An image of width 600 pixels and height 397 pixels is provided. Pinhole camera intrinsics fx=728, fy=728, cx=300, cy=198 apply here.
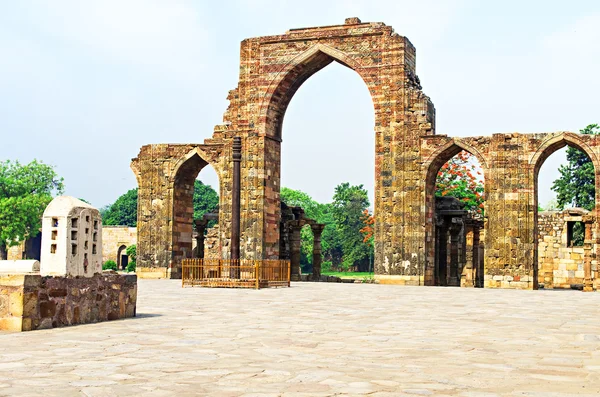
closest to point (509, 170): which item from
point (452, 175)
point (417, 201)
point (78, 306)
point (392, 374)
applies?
point (417, 201)

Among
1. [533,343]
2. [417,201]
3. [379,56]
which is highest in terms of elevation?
[379,56]

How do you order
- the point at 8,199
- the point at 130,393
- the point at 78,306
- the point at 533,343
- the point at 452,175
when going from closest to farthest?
the point at 130,393
the point at 533,343
the point at 78,306
the point at 452,175
the point at 8,199

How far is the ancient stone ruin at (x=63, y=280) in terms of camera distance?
7.57 metres

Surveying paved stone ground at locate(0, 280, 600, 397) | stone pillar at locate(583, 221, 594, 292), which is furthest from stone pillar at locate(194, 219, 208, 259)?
paved stone ground at locate(0, 280, 600, 397)

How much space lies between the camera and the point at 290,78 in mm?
25031

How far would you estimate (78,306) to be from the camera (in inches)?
330

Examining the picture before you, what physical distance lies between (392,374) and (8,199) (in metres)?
42.4

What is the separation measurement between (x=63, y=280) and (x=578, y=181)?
3512 cm

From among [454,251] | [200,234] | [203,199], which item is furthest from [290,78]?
[203,199]

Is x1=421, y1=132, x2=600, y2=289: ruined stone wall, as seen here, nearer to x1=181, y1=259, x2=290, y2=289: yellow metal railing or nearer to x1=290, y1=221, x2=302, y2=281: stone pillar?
x1=181, y1=259, x2=290, y2=289: yellow metal railing

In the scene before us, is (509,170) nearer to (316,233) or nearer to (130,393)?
(316,233)

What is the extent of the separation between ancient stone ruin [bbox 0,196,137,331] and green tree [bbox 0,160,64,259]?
121 feet

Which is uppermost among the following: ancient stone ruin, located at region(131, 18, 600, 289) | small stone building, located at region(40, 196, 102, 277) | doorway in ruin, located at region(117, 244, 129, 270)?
ancient stone ruin, located at region(131, 18, 600, 289)

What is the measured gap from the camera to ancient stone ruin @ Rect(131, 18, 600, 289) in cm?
2183
